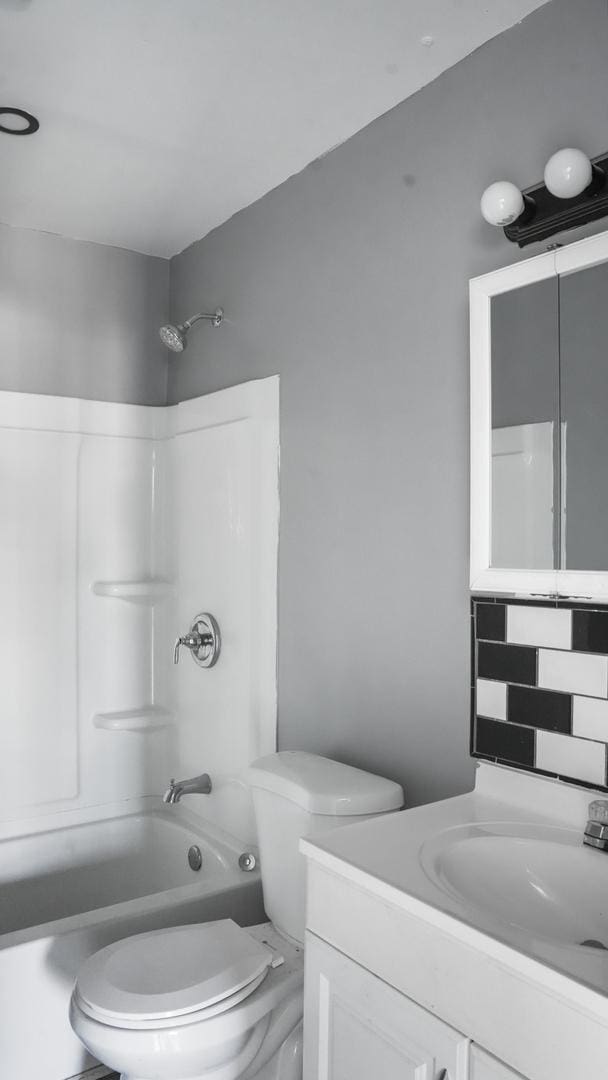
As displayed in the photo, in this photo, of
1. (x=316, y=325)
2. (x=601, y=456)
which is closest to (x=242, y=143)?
(x=316, y=325)

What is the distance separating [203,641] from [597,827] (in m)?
1.58

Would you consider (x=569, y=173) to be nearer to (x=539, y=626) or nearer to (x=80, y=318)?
(x=539, y=626)

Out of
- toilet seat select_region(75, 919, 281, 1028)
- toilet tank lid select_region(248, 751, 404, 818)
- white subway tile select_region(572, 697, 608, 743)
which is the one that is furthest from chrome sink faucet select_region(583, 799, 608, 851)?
toilet seat select_region(75, 919, 281, 1028)

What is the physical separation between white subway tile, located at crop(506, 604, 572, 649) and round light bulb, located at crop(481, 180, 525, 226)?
2.37 ft

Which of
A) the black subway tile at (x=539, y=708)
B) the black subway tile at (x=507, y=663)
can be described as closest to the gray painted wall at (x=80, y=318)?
the black subway tile at (x=507, y=663)

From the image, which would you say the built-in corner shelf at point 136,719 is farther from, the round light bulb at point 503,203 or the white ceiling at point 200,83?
the round light bulb at point 503,203

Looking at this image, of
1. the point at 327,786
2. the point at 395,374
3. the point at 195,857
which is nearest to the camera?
the point at 327,786

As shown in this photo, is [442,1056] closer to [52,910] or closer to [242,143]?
[52,910]

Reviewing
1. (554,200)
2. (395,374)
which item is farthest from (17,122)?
(554,200)

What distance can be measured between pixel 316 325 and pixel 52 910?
2.02 metres

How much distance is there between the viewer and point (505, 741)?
1.62 metres

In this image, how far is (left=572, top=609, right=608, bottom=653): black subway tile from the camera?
1434 millimetres

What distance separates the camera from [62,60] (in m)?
1.80

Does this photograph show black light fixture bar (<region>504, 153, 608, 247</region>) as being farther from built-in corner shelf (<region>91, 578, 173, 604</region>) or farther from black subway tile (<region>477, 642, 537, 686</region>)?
built-in corner shelf (<region>91, 578, 173, 604</region>)
